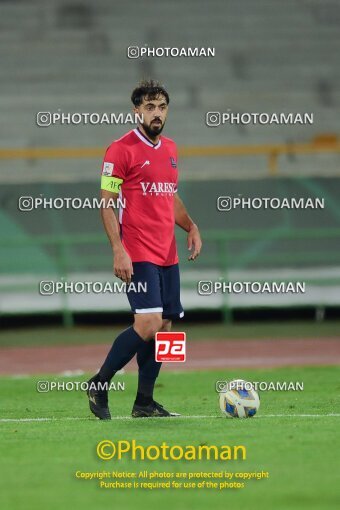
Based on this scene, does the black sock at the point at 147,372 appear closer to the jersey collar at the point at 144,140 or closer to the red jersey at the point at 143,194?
the red jersey at the point at 143,194

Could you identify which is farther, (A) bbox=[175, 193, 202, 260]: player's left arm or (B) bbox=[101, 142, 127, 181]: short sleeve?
(A) bbox=[175, 193, 202, 260]: player's left arm

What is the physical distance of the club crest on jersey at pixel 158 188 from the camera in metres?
8.16

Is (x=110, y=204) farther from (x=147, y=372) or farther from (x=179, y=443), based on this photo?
(x=179, y=443)

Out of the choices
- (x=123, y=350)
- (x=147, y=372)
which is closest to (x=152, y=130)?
(x=123, y=350)

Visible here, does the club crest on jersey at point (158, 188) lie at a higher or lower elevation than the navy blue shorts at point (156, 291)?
higher

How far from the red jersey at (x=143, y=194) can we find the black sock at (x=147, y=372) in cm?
61

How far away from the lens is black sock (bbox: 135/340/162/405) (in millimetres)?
8320

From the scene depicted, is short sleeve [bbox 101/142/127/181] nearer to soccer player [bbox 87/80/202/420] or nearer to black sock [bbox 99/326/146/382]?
soccer player [bbox 87/80/202/420]

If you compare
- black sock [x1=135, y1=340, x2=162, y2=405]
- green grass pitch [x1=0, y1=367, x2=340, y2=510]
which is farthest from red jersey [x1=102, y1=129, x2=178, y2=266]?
green grass pitch [x1=0, y1=367, x2=340, y2=510]

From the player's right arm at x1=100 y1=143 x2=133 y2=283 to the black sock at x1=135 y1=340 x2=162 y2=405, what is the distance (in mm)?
630

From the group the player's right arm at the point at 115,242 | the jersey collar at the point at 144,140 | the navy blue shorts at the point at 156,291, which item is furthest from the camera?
the jersey collar at the point at 144,140

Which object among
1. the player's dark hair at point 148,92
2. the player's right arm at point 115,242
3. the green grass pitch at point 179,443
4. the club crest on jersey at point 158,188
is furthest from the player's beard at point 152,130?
the green grass pitch at point 179,443

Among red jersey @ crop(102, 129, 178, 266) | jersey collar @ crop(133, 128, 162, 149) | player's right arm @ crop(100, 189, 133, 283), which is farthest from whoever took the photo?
jersey collar @ crop(133, 128, 162, 149)

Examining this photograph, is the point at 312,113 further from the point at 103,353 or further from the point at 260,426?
the point at 260,426
